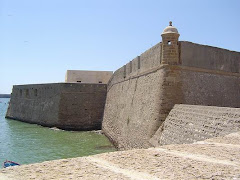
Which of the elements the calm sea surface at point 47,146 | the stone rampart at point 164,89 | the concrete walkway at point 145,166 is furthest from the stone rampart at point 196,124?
the calm sea surface at point 47,146

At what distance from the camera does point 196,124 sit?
22.5 feet

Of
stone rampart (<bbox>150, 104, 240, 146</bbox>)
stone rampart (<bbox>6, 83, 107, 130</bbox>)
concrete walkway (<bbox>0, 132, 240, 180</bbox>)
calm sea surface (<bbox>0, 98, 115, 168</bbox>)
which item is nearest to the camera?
concrete walkway (<bbox>0, 132, 240, 180</bbox>)

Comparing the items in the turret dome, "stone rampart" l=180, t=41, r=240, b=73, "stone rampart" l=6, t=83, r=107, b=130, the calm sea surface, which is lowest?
the calm sea surface

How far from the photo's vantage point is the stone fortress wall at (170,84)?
936 centimetres

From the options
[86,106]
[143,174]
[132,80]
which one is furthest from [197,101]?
[86,106]

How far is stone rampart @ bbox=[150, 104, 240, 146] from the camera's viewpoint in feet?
19.1

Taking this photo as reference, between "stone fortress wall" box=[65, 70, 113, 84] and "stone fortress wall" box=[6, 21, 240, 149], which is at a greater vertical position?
"stone fortress wall" box=[65, 70, 113, 84]

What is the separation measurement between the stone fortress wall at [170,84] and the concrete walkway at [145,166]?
17.1 feet

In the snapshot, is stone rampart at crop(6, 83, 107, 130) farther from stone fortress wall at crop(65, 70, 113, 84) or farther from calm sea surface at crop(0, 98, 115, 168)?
stone fortress wall at crop(65, 70, 113, 84)

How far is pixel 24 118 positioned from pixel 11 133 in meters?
7.75

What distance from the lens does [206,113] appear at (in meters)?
6.86

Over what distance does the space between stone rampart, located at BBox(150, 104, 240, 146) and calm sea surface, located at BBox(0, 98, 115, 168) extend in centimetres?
594

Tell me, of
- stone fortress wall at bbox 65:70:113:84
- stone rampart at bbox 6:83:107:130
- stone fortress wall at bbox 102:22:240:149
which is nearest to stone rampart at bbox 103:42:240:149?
stone fortress wall at bbox 102:22:240:149

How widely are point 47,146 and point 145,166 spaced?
12823 millimetres
